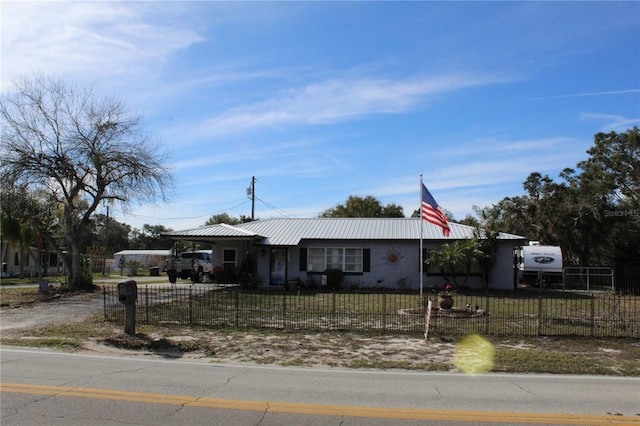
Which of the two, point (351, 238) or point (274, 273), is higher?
point (351, 238)

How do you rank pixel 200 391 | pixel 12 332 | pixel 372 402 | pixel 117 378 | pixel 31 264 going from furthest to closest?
pixel 31 264, pixel 12 332, pixel 117 378, pixel 200 391, pixel 372 402

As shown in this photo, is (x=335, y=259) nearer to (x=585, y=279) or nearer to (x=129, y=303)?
(x=129, y=303)

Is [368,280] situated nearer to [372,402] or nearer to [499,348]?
[499,348]

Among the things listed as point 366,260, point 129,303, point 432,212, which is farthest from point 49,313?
point 366,260

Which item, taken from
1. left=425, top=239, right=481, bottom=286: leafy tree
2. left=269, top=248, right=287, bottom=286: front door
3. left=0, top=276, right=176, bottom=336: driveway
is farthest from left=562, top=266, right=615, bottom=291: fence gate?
left=0, top=276, right=176, bottom=336: driveway

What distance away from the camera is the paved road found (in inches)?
233

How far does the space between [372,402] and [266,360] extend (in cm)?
344

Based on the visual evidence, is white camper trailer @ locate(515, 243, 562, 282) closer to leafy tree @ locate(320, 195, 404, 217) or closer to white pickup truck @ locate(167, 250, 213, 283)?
white pickup truck @ locate(167, 250, 213, 283)

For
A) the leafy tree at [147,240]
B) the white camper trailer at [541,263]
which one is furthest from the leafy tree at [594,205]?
the leafy tree at [147,240]

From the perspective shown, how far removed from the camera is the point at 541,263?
32062 millimetres

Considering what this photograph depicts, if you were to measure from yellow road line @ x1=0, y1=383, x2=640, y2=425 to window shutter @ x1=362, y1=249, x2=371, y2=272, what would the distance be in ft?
68.0

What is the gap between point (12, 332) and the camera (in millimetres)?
12648

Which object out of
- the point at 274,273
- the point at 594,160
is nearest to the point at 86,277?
the point at 274,273

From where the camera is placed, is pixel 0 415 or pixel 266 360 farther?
pixel 266 360
